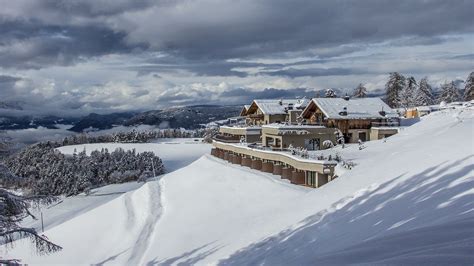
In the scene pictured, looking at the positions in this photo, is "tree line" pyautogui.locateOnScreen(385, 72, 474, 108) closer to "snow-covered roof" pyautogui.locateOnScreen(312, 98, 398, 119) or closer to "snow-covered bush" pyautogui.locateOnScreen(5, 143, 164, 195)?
"snow-covered roof" pyautogui.locateOnScreen(312, 98, 398, 119)

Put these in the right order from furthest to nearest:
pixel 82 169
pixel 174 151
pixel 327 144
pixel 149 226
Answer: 1. pixel 174 151
2. pixel 82 169
3. pixel 327 144
4. pixel 149 226

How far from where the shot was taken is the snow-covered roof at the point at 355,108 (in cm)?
4119

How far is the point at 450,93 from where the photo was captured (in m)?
69.5

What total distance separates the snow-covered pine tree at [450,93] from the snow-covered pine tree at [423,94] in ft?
8.49

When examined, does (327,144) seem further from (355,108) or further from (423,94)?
(423,94)

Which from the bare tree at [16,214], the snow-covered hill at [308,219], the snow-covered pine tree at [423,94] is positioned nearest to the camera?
the snow-covered hill at [308,219]

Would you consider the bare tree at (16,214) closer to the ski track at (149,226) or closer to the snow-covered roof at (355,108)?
the ski track at (149,226)

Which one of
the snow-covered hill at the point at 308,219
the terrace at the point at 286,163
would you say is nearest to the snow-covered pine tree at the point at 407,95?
the snow-covered hill at the point at 308,219

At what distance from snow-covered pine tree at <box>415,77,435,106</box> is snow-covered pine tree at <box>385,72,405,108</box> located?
3141 millimetres

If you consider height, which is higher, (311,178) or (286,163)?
(286,163)

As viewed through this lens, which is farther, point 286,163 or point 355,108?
point 355,108

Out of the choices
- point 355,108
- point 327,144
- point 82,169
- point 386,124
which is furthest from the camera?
point 82,169

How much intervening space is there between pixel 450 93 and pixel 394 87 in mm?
9272

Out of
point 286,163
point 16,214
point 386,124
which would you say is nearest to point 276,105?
point 386,124
